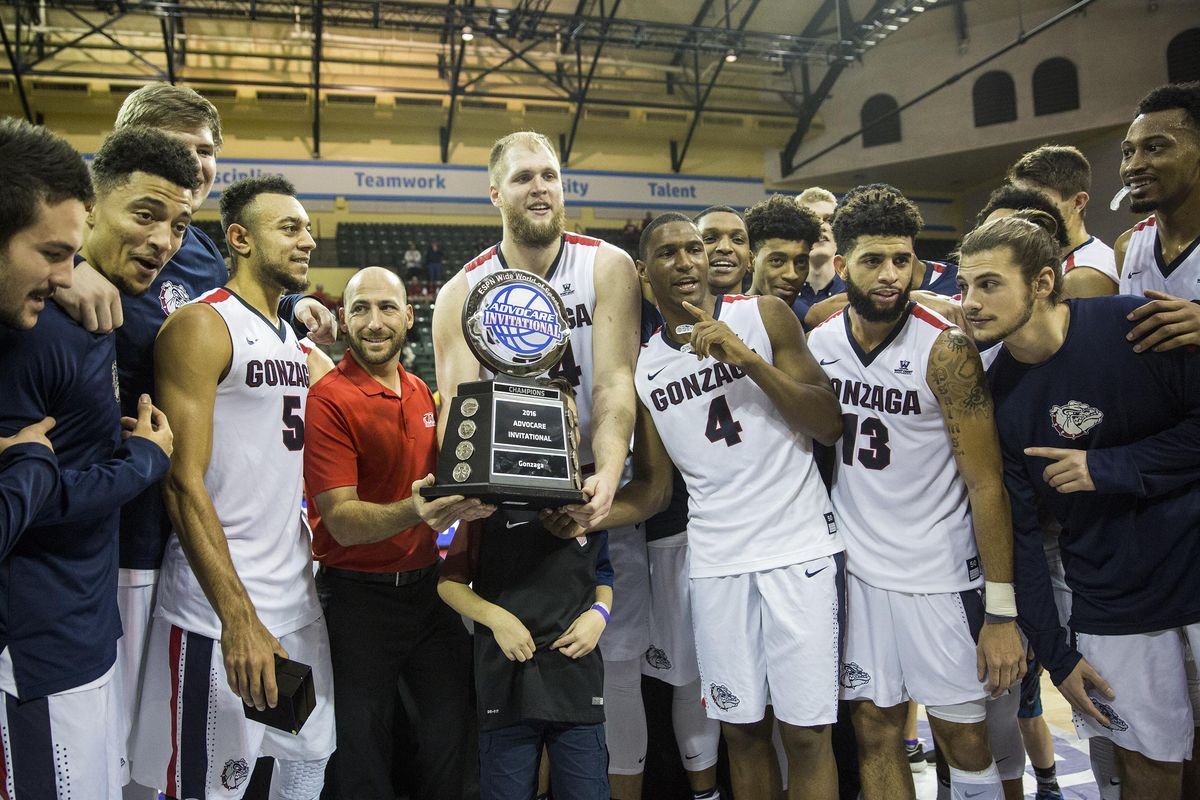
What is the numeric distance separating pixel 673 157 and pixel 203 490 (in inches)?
731

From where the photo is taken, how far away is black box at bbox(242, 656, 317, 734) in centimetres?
254

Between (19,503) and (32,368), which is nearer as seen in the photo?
(19,503)

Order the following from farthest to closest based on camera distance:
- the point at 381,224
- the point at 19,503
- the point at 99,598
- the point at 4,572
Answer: the point at 381,224
the point at 99,598
the point at 4,572
the point at 19,503

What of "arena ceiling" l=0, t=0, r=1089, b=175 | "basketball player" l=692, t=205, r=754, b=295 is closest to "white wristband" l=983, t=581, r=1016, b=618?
"basketball player" l=692, t=205, r=754, b=295

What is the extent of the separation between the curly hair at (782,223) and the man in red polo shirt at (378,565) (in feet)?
6.48

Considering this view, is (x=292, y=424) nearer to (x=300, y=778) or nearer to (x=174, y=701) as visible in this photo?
(x=174, y=701)

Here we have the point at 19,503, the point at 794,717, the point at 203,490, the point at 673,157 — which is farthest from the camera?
the point at 673,157

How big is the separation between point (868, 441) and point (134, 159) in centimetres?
281

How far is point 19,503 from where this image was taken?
195 centimetres

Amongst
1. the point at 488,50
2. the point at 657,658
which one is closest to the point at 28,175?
the point at 657,658

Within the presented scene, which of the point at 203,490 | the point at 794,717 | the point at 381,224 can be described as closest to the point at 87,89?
the point at 381,224

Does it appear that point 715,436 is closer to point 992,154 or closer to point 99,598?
point 99,598

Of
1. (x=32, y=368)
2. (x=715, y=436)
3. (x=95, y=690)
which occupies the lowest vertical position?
(x=95, y=690)

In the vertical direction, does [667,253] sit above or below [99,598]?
above
